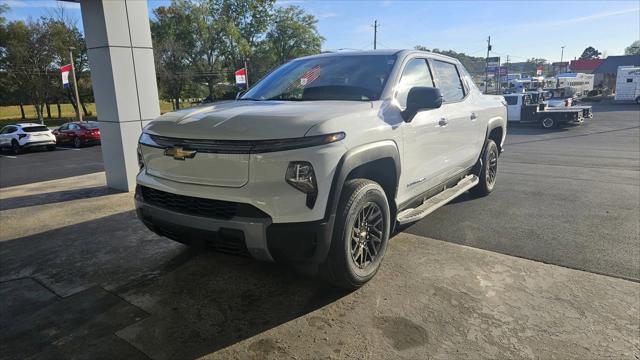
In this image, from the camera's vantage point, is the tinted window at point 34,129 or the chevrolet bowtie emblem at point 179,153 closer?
the chevrolet bowtie emblem at point 179,153

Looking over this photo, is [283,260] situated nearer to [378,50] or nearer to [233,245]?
[233,245]

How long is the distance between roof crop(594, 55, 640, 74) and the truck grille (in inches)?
2732

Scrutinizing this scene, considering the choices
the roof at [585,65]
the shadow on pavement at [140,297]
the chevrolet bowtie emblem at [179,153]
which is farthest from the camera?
the roof at [585,65]

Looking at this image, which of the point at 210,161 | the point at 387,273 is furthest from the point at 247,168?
the point at 387,273

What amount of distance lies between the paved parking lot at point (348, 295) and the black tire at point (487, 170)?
69 cm

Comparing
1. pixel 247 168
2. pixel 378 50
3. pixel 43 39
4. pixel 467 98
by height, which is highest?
pixel 43 39

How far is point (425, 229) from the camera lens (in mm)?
4852

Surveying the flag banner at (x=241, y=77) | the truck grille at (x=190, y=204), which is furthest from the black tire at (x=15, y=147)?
the truck grille at (x=190, y=204)

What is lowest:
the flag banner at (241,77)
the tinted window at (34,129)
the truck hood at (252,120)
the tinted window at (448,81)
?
the tinted window at (34,129)

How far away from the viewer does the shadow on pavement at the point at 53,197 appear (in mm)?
6543

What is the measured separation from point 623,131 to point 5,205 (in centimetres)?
2025

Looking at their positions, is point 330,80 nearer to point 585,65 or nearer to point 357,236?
point 357,236

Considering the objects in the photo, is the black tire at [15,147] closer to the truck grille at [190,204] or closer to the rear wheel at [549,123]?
the truck grille at [190,204]

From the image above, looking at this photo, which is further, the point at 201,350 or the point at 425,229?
the point at 425,229
